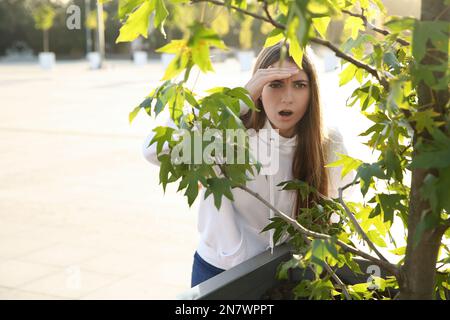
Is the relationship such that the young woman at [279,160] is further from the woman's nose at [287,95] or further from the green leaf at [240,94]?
the green leaf at [240,94]

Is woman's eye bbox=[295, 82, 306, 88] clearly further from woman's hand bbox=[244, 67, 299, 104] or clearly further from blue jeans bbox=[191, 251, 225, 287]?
blue jeans bbox=[191, 251, 225, 287]

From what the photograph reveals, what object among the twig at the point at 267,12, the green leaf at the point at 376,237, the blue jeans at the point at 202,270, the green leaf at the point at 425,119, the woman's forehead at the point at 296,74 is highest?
the twig at the point at 267,12

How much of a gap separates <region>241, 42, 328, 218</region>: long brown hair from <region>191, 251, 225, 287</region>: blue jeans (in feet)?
1.41

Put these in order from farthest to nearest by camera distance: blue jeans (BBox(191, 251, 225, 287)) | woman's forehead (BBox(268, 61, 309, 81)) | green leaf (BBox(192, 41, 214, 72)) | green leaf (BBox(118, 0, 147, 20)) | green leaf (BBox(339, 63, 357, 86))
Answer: blue jeans (BBox(191, 251, 225, 287)) < woman's forehead (BBox(268, 61, 309, 81)) < green leaf (BBox(339, 63, 357, 86)) < green leaf (BBox(118, 0, 147, 20)) < green leaf (BBox(192, 41, 214, 72))

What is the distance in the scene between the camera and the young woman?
2186 millimetres

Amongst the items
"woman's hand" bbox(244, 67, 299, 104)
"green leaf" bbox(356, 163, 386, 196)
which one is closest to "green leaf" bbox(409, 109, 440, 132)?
"green leaf" bbox(356, 163, 386, 196)

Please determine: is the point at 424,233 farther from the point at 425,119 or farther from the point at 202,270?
the point at 202,270

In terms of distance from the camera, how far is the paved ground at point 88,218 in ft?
13.8

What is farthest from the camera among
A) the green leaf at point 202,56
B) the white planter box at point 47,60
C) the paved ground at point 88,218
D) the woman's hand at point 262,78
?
the white planter box at point 47,60

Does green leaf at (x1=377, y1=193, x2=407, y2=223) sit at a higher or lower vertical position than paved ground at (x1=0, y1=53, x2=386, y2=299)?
higher

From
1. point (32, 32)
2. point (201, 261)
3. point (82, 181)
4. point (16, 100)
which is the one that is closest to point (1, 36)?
point (32, 32)

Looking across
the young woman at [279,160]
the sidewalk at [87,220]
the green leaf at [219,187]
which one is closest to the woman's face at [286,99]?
the young woman at [279,160]

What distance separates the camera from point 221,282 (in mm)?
1714
